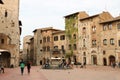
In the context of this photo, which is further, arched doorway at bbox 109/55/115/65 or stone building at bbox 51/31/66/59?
stone building at bbox 51/31/66/59

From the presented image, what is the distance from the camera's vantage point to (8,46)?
1826 inches

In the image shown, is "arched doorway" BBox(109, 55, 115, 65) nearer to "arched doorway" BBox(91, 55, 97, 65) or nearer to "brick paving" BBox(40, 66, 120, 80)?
"arched doorway" BBox(91, 55, 97, 65)

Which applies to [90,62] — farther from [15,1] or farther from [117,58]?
[15,1]

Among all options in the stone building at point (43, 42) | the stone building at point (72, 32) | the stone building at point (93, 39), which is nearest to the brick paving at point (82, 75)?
the stone building at point (93, 39)

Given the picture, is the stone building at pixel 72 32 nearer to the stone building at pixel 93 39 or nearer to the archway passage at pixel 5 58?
the stone building at pixel 93 39

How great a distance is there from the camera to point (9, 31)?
158 ft

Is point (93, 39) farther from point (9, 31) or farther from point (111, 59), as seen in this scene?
point (9, 31)

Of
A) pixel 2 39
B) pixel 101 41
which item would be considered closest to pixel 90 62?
pixel 101 41

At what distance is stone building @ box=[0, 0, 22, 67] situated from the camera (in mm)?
46100

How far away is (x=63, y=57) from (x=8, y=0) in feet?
76.7

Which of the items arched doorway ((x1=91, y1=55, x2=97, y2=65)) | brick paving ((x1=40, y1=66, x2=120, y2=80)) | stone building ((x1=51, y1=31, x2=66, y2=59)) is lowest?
brick paving ((x1=40, y1=66, x2=120, y2=80))

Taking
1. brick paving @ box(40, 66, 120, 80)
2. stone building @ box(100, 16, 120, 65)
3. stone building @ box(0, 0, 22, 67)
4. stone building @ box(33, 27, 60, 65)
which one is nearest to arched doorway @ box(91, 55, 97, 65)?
stone building @ box(100, 16, 120, 65)

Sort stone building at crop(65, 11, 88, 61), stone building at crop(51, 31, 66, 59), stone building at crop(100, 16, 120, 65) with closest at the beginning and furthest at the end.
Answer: stone building at crop(100, 16, 120, 65) → stone building at crop(65, 11, 88, 61) → stone building at crop(51, 31, 66, 59)

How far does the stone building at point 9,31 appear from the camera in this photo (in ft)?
151
